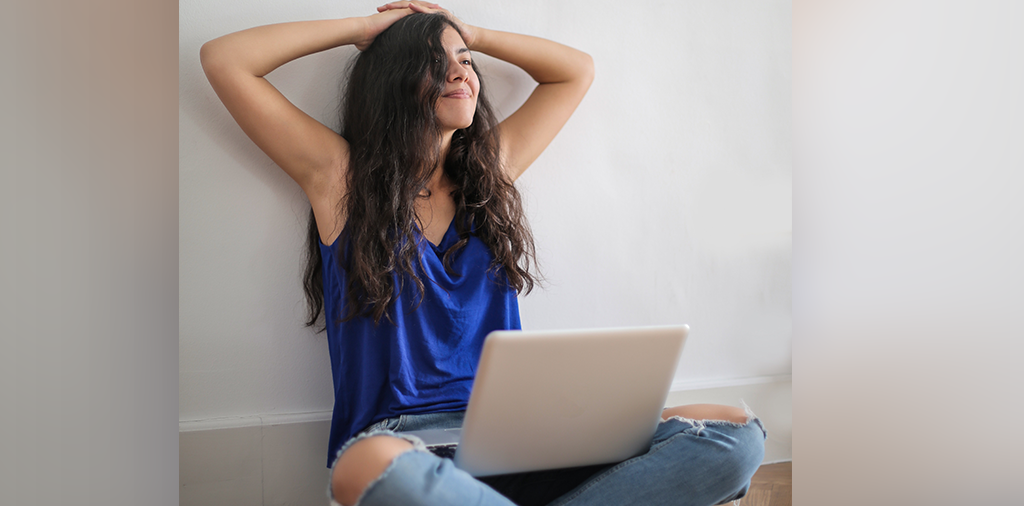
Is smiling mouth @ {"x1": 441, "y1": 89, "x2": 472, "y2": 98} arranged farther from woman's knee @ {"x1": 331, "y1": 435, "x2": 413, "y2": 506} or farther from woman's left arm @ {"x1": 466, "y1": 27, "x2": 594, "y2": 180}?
woman's knee @ {"x1": 331, "y1": 435, "x2": 413, "y2": 506}

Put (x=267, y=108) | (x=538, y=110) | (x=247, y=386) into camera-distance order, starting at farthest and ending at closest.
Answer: (x=538, y=110), (x=247, y=386), (x=267, y=108)

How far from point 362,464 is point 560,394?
0.84ft

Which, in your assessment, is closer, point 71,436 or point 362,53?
point 71,436

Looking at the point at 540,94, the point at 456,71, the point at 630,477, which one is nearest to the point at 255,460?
the point at 630,477

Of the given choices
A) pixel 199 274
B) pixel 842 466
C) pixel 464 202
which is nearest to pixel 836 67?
pixel 842 466

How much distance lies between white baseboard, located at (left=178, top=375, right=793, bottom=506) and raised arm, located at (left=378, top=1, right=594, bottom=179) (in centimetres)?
66

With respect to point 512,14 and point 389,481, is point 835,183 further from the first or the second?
point 512,14

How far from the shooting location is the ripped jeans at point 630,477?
0.65 m

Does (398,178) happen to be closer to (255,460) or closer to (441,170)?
(441,170)

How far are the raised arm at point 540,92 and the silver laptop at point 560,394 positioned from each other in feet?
1.93

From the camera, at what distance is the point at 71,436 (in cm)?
19

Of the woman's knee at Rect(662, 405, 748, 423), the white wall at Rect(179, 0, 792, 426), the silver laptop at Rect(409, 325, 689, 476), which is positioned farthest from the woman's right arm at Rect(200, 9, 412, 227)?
the woman's knee at Rect(662, 405, 748, 423)

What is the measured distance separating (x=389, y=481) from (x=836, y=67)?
0.75 m

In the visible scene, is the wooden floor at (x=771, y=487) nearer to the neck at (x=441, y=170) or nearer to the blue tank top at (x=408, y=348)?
the blue tank top at (x=408, y=348)
